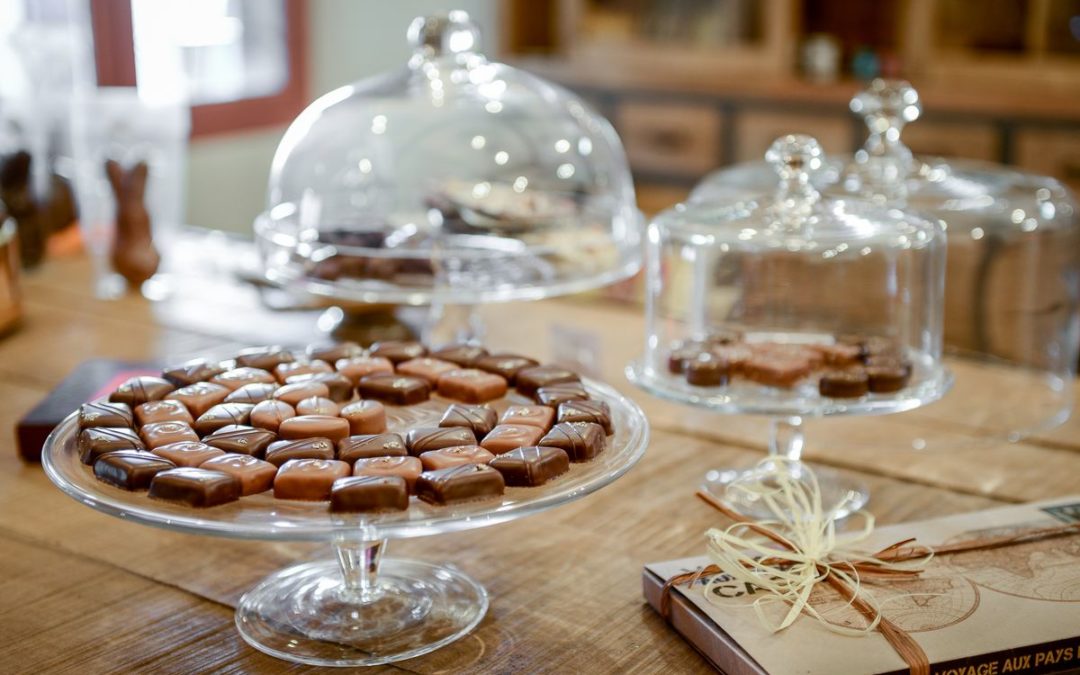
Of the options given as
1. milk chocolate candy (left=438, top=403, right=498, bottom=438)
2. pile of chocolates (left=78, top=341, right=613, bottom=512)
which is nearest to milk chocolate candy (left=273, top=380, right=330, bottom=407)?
pile of chocolates (left=78, top=341, right=613, bottom=512)

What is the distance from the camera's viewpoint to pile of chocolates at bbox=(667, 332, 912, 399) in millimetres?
1086

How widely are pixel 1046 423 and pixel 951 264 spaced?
0.83 ft

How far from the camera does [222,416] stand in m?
0.90

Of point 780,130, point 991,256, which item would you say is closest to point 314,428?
point 991,256

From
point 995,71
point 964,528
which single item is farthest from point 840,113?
point 964,528

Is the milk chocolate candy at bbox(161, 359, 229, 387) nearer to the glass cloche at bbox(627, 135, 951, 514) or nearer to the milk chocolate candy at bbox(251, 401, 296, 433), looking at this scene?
the milk chocolate candy at bbox(251, 401, 296, 433)

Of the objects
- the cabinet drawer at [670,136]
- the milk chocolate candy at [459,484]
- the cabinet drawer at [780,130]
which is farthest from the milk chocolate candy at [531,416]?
the cabinet drawer at [670,136]

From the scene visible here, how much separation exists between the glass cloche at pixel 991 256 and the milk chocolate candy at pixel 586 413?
559 millimetres

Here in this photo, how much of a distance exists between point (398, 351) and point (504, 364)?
0.10 meters

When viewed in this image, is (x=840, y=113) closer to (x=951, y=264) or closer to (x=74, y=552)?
(x=951, y=264)

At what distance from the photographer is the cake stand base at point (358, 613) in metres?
0.88

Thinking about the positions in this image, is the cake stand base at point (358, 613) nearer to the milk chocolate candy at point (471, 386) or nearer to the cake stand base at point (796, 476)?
the milk chocolate candy at point (471, 386)

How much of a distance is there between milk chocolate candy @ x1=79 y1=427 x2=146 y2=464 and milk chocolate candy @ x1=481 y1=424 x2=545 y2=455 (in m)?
0.24

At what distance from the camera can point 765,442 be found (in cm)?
131
